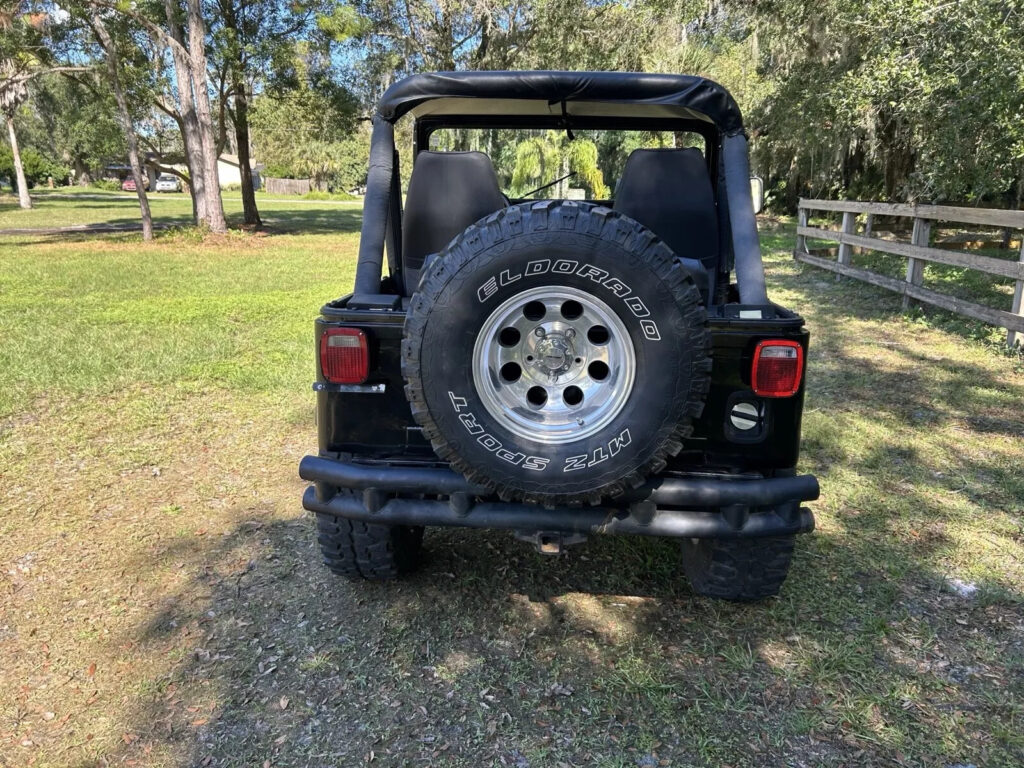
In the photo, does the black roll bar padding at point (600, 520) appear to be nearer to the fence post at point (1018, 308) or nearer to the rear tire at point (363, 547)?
the rear tire at point (363, 547)

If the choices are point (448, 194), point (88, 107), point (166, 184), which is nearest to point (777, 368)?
point (448, 194)

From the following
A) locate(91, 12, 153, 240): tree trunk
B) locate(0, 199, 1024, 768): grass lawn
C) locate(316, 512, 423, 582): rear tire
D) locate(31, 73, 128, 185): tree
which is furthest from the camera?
locate(31, 73, 128, 185): tree

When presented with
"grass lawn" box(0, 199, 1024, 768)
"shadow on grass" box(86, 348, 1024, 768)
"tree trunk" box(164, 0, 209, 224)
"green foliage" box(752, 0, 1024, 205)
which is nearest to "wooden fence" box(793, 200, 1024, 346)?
"green foliage" box(752, 0, 1024, 205)

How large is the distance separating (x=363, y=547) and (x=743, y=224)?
202 centimetres

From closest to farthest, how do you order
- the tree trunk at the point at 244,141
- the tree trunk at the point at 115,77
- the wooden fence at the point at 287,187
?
the tree trunk at the point at 115,77
the tree trunk at the point at 244,141
the wooden fence at the point at 287,187

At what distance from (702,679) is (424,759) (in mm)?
1020

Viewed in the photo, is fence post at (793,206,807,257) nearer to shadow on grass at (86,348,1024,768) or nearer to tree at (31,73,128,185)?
shadow on grass at (86,348,1024,768)

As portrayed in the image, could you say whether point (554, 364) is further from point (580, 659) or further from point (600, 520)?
point (580, 659)

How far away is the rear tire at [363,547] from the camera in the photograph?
2.93 meters

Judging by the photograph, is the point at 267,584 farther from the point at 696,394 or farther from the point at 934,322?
the point at 934,322

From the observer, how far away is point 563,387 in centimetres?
242

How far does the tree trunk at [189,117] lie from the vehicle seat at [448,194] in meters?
16.3

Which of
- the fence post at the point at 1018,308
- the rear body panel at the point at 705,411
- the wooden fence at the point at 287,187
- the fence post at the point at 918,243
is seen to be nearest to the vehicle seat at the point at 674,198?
the rear body panel at the point at 705,411

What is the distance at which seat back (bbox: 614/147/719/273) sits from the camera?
3354 mm
